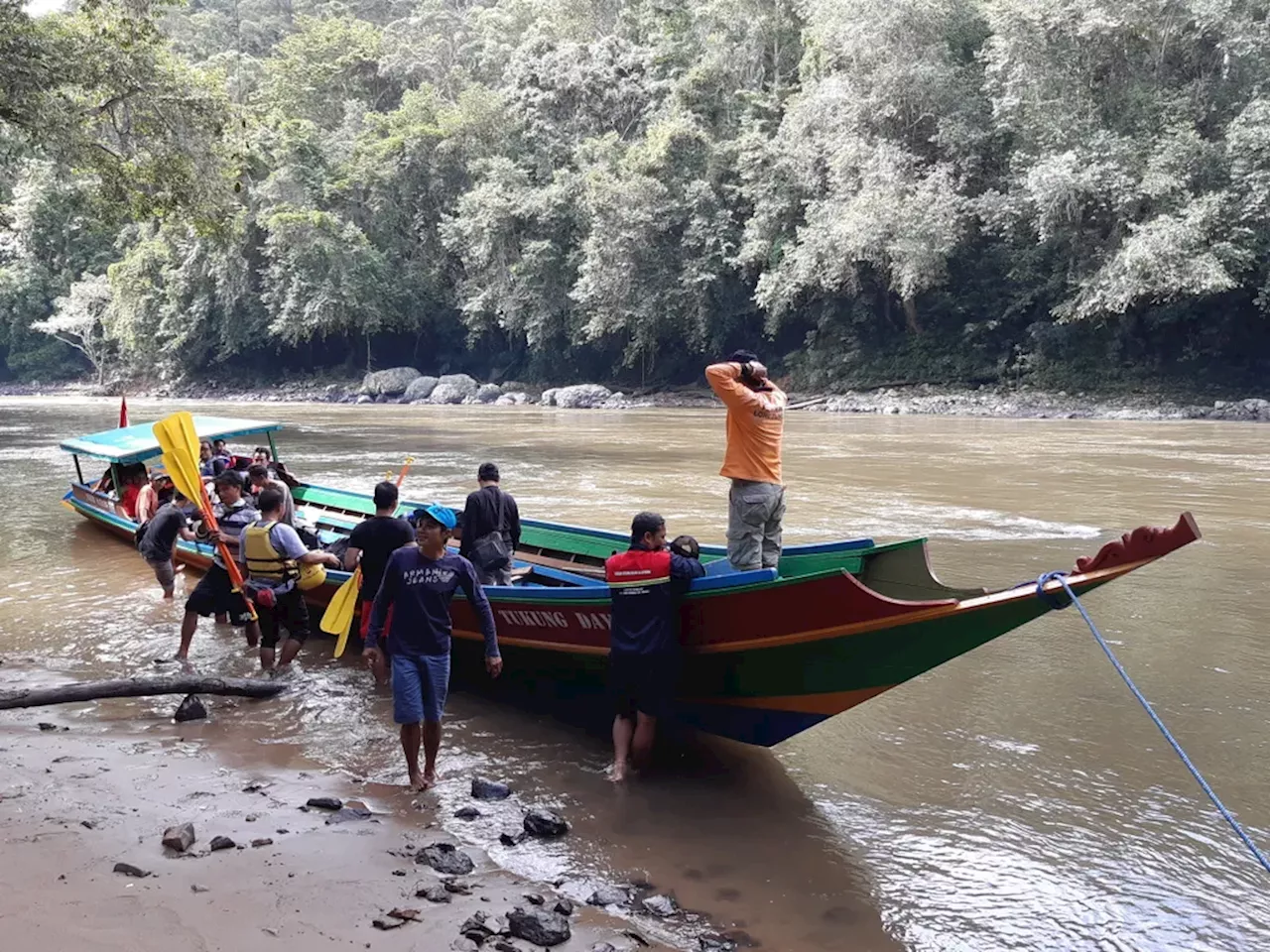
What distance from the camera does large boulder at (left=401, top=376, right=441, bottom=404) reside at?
43.2m

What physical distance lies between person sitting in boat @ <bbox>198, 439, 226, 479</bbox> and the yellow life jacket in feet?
13.9

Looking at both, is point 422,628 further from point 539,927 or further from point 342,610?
point 342,610

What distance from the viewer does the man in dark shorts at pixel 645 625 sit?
4.79 m

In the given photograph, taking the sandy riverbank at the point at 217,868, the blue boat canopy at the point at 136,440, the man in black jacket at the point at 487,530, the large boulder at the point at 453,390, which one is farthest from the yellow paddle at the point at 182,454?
the large boulder at the point at 453,390

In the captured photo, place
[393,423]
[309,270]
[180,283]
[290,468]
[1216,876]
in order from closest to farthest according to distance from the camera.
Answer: [1216,876] → [290,468] → [393,423] → [309,270] → [180,283]

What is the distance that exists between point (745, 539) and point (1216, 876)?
8.37 ft

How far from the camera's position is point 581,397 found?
3866cm

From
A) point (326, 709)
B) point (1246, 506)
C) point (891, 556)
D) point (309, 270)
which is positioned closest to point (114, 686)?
point (326, 709)

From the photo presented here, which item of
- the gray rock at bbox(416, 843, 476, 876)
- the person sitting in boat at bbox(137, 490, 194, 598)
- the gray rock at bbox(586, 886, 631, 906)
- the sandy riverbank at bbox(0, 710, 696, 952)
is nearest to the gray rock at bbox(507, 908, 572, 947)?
the sandy riverbank at bbox(0, 710, 696, 952)

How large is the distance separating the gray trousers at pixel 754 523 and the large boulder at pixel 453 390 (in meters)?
37.5

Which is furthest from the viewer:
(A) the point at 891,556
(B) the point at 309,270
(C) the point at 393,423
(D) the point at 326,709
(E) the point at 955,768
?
(B) the point at 309,270

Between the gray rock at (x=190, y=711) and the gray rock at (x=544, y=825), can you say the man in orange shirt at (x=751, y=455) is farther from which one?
the gray rock at (x=190, y=711)

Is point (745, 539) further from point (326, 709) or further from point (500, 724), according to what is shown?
point (326, 709)

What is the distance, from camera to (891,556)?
17.8ft
